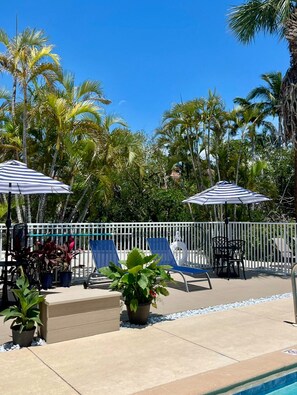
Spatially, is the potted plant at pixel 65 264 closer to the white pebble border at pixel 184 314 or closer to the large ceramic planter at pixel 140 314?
the white pebble border at pixel 184 314

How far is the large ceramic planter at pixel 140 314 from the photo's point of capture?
18.3 feet

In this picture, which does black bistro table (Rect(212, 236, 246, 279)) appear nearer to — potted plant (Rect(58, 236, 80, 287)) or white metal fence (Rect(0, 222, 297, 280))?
white metal fence (Rect(0, 222, 297, 280))

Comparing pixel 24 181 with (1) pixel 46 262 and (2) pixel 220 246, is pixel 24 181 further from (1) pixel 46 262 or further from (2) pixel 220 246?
(2) pixel 220 246

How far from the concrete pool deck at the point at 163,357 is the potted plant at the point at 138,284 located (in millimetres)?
274

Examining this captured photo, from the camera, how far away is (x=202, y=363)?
13.7 ft

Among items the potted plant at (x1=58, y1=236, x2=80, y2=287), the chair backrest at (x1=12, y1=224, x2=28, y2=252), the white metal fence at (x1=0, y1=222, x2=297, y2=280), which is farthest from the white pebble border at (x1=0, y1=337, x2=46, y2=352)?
the white metal fence at (x1=0, y1=222, x2=297, y2=280)

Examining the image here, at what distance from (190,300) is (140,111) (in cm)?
2261

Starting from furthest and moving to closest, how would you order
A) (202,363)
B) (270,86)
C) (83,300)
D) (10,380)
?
(270,86), (83,300), (202,363), (10,380)

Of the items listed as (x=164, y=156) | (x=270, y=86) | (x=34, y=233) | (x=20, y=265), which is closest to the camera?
(x=20, y=265)

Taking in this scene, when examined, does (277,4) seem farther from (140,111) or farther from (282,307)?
(140,111)

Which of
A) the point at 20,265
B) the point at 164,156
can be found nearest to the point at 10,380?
the point at 20,265

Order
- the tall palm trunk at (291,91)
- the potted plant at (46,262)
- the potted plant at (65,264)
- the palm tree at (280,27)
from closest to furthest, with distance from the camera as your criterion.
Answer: the potted plant at (46,262) < the potted plant at (65,264) < the tall palm trunk at (291,91) < the palm tree at (280,27)

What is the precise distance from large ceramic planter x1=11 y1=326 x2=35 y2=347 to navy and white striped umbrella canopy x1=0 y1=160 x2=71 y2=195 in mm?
2668

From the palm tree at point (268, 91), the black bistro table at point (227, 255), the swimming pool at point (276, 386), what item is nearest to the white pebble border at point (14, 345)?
the swimming pool at point (276, 386)
